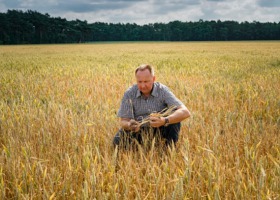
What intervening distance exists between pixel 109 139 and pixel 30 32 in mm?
84979

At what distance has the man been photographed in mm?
3203

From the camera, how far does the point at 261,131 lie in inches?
139

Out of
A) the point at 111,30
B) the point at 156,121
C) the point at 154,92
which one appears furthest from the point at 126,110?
the point at 111,30

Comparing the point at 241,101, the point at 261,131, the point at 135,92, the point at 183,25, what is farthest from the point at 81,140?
the point at 183,25

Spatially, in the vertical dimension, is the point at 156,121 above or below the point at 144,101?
below

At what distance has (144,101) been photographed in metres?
3.51

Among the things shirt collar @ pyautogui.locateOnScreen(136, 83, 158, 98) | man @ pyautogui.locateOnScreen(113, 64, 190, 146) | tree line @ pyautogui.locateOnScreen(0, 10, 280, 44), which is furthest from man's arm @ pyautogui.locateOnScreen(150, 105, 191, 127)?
tree line @ pyautogui.locateOnScreen(0, 10, 280, 44)

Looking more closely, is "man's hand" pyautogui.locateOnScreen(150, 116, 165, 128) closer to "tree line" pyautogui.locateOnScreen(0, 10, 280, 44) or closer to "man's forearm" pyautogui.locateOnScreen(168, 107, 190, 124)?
"man's forearm" pyautogui.locateOnScreen(168, 107, 190, 124)

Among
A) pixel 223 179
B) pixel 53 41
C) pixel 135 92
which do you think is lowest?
pixel 223 179

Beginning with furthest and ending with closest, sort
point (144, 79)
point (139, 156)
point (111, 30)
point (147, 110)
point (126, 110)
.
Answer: point (111, 30) → point (147, 110) → point (126, 110) → point (144, 79) → point (139, 156)

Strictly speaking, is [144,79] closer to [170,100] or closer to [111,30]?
[170,100]

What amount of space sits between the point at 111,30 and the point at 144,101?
116 metres

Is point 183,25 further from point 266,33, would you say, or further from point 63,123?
point 63,123

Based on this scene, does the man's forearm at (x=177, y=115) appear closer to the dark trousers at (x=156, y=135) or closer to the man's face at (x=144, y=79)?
the dark trousers at (x=156, y=135)
